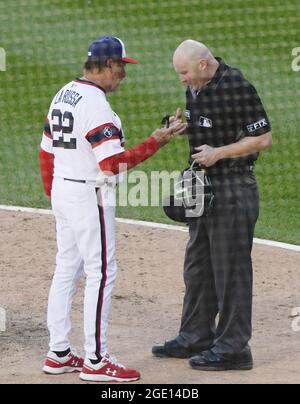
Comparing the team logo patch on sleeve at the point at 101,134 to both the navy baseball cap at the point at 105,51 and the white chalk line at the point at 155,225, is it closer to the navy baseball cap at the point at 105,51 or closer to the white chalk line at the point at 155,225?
the navy baseball cap at the point at 105,51

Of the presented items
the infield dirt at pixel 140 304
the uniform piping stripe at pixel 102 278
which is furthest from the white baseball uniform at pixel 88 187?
the infield dirt at pixel 140 304

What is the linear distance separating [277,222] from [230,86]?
342cm

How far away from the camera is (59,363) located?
616 cm

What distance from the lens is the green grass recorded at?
34.1ft

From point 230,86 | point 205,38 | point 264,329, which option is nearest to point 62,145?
point 230,86

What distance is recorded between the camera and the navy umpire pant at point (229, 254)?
20.4 ft

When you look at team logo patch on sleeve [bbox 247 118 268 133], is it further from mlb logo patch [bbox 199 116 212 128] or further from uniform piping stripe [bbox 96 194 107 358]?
uniform piping stripe [bbox 96 194 107 358]

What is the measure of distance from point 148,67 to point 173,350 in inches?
263

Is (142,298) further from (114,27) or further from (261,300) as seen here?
(114,27)

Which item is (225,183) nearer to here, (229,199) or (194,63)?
(229,199)

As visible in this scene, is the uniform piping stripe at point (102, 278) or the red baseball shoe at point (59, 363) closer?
the uniform piping stripe at point (102, 278)

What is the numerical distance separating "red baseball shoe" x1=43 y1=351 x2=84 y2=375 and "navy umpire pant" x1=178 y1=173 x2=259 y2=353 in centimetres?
82

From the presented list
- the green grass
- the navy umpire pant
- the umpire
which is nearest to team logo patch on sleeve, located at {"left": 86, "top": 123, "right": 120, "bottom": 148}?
the umpire

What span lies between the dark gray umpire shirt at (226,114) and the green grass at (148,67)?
3.11 meters
